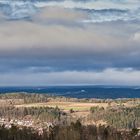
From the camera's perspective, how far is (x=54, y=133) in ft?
496

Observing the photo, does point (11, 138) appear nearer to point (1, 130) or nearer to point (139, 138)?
point (1, 130)

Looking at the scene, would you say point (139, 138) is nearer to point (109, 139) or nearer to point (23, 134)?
point (109, 139)

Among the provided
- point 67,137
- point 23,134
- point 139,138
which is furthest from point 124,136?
point 23,134

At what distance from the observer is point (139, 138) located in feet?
488

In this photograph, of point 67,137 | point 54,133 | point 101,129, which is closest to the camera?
point 67,137

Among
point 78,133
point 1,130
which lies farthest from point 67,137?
point 1,130

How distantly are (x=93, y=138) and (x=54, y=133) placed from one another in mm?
13020

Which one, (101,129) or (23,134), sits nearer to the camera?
(23,134)

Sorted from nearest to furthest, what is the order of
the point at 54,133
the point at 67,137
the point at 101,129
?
the point at 67,137 → the point at 54,133 → the point at 101,129

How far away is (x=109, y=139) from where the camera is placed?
146m

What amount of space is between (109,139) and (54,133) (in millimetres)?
17262

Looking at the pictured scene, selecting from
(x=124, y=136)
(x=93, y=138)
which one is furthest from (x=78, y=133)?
(x=124, y=136)

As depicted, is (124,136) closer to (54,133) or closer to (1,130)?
(54,133)

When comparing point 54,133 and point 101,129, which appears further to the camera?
point 101,129
